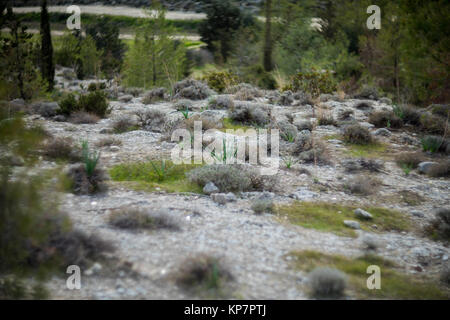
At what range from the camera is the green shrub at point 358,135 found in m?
8.27

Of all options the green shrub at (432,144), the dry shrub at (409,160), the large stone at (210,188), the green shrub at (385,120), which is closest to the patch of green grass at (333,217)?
the large stone at (210,188)

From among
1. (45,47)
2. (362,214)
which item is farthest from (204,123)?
(45,47)

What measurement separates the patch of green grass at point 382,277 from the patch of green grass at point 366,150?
396 centimetres

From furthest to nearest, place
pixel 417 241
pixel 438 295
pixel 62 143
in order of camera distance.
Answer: pixel 62 143 → pixel 417 241 → pixel 438 295

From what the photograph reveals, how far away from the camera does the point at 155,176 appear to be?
5.83m

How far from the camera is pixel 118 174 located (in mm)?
5773

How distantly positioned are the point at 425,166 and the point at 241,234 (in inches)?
190

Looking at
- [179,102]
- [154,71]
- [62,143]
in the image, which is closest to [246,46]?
[154,71]

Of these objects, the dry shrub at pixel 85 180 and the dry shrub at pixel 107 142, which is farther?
the dry shrub at pixel 107 142

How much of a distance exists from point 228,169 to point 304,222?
57.6 inches

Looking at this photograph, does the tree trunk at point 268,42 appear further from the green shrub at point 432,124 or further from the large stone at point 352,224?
the large stone at point 352,224

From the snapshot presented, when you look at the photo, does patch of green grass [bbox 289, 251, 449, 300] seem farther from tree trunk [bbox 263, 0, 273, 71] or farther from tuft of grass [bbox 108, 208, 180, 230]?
tree trunk [bbox 263, 0, 273, 71]

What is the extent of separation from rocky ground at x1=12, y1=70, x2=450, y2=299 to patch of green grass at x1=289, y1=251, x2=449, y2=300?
14 cm
